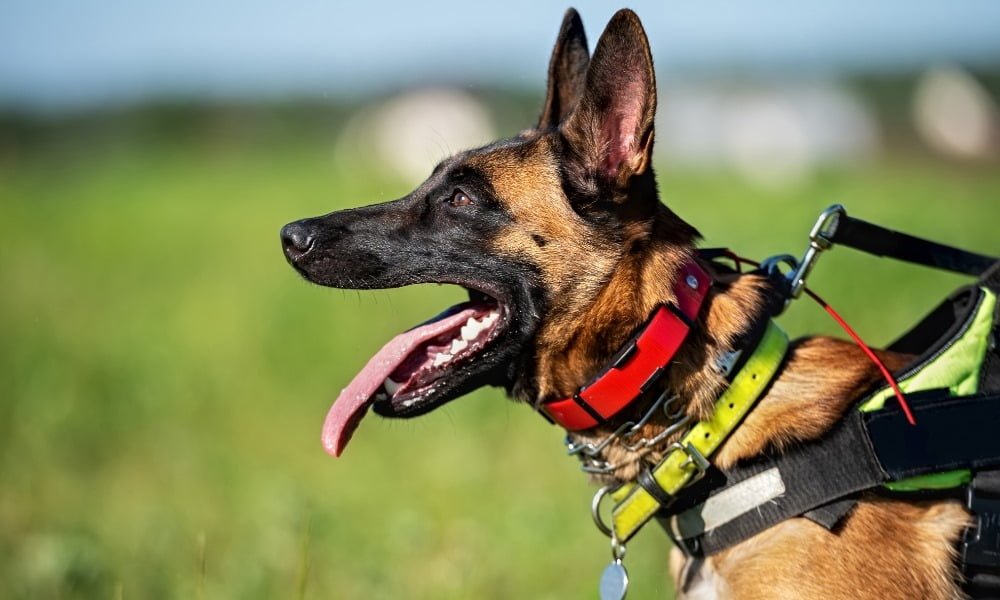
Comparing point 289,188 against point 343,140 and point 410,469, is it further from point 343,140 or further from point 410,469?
point 343,140

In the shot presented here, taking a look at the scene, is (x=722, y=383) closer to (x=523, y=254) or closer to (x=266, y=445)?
(x=523, y=254)

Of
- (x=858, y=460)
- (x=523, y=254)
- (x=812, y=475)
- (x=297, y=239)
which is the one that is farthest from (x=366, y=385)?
(x=858, y=460)

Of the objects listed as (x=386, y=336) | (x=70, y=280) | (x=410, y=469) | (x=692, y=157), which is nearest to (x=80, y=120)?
(x=692, y=157)

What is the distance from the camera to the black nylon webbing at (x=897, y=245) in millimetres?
3065

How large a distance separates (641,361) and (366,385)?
0.84m

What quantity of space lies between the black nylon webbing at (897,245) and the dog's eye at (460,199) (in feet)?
3.75

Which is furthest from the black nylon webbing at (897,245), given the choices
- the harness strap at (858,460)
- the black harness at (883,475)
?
the harness strap at (858,460)

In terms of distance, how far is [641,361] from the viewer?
8.79 feet

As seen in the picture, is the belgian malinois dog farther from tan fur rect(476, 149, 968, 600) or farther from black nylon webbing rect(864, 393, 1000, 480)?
black nylon webbing rect(864, 393, 1000, 480)

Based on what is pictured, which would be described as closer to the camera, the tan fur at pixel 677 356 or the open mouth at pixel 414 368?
the tan fur at pixel 677 356

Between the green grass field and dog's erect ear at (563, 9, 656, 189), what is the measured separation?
154 cm

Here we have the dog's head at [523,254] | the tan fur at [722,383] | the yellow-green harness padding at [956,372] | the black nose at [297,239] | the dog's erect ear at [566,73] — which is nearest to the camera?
the tan fur at [722,383]

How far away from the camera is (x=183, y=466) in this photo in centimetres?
579

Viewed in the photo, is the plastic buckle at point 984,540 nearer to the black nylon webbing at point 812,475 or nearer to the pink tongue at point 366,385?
the black nylon webbing at point 812,475
